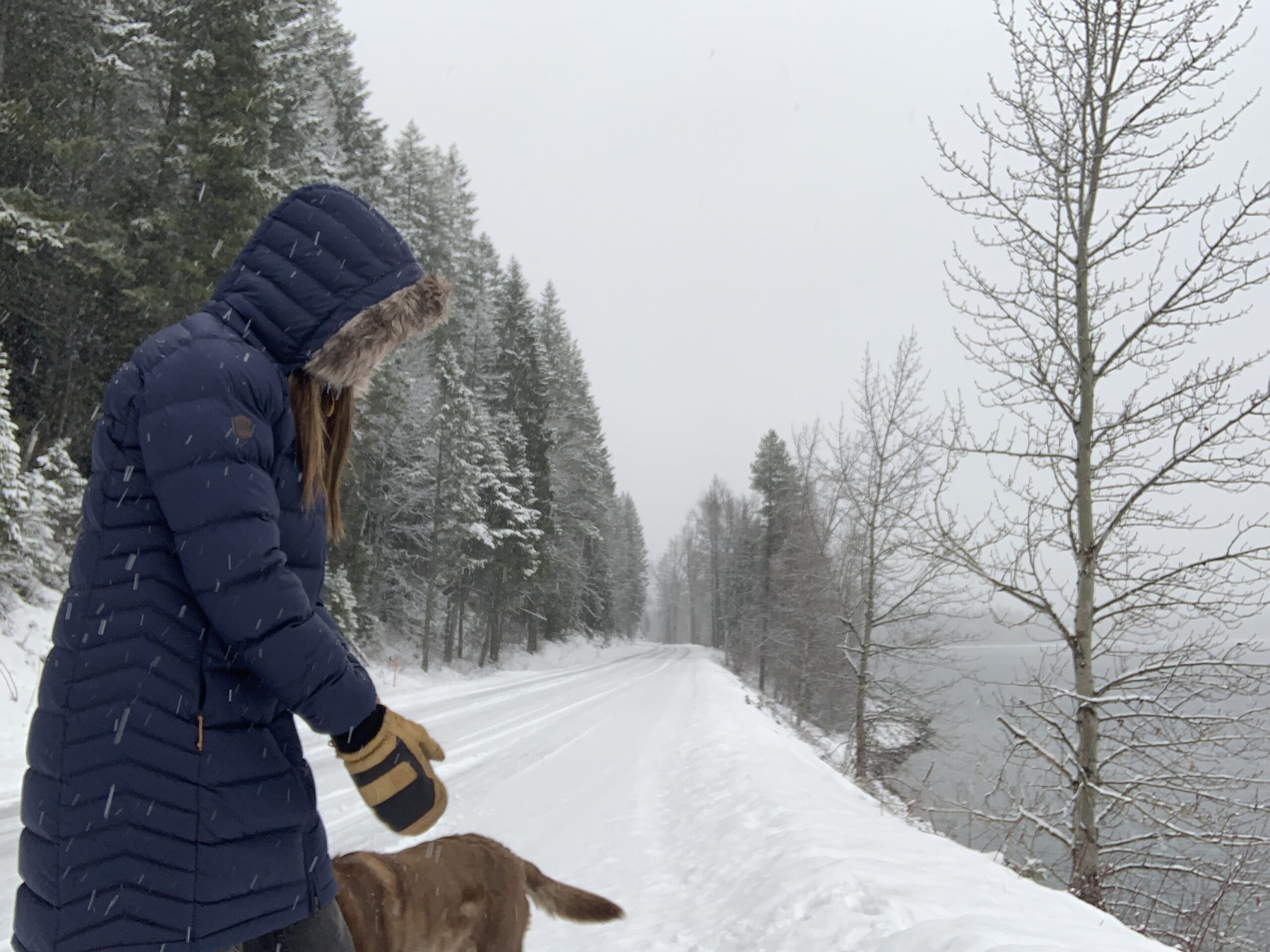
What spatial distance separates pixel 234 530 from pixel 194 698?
298mm

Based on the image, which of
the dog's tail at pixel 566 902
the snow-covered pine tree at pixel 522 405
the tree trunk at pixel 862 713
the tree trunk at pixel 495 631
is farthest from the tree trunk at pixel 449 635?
the dog's tail at pixel 566 902

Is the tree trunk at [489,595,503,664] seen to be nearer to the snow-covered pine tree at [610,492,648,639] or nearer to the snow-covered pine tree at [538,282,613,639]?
the snow-covered pine tree at [538,282,613,639]

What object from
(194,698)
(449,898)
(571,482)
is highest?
(571,482)

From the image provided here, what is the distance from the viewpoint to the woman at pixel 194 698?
1.25 meters

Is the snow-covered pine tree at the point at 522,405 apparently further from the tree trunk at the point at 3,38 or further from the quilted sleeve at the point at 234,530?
the quilted sleeve at the point at 234,530

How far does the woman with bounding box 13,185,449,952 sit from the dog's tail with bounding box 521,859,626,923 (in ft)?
4.10

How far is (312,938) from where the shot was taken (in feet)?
4.69

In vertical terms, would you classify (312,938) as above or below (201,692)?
below

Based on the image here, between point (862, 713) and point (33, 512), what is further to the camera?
point (862, 713)

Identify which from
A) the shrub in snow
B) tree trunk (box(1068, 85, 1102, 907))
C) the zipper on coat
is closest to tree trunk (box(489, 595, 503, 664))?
the shrub in snow

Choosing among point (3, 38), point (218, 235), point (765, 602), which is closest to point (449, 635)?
point (218, 235)

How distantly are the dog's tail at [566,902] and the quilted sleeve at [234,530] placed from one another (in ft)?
5.14

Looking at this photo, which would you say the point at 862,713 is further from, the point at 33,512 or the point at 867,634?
the point at 33,512

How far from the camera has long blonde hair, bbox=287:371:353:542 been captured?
61.1 inches
